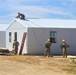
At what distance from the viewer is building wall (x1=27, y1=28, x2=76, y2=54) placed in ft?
102

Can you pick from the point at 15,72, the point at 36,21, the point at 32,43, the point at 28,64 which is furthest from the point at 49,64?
the point at 36,21

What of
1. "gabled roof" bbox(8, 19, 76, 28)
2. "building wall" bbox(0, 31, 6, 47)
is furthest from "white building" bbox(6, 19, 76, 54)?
"building wall" bbox(0, 31, 6, 47)

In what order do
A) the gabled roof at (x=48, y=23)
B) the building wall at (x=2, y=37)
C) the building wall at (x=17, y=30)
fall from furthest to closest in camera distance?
the building wall at (x=2, y=37) < the building wall at (x=17, y=30) < the gabled roof at (x=48, y=23)

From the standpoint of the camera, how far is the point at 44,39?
31.5 meters

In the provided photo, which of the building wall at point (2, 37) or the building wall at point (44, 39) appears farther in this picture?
the building wall at point (2, 37)

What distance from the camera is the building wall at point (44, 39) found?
31.2 metres

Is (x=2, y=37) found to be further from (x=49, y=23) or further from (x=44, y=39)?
(x=44, y=39)

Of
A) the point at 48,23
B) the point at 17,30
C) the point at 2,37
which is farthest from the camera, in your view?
the point at 2,37

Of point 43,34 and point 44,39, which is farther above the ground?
point 43,34

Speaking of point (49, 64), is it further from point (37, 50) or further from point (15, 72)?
point (37, 50)

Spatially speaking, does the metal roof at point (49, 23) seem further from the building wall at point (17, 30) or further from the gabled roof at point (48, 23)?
the building wall at point (17, 30)

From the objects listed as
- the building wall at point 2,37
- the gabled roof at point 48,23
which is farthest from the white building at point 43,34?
the building wall at point 2,37

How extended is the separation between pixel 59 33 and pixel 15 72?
14342 millimetres

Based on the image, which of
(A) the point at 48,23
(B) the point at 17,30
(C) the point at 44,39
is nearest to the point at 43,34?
(C) the point at 44,39
